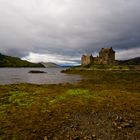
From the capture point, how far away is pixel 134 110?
61.4 ft

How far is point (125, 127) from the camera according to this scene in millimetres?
14094

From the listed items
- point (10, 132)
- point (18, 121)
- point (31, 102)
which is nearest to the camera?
point (10, 132)

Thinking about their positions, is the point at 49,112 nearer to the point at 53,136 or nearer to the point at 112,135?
the point at 53,136

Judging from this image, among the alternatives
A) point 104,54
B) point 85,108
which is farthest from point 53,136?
point 104,54

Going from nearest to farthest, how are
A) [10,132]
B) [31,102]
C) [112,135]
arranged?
[112,135] < [10,132] < [31,102]

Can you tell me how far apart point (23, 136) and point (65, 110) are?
6193mm

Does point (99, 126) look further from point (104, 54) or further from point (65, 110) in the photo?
point (104, 54)

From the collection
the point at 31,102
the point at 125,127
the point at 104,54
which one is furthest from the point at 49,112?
the point at 104,54

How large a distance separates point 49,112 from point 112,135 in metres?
6.87

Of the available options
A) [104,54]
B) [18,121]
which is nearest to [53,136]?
[18,121]

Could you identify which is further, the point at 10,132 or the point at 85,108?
the point at 85,108

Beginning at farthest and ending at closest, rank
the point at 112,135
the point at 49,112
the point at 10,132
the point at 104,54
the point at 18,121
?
the point at 104,54 < the point at 49,112 < the point at 18,121 < the point at 10,132 < the point at 112,135

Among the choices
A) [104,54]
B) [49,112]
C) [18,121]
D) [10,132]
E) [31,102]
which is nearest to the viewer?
[10,132]

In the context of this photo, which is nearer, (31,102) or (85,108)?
(85,108)
